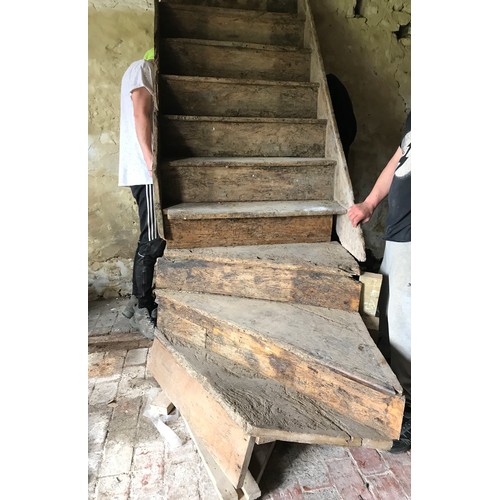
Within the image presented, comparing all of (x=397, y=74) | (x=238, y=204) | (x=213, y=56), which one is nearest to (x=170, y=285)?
(x=238, y=204)

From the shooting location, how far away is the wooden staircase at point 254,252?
4.54 feet

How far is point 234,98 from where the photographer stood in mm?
2305

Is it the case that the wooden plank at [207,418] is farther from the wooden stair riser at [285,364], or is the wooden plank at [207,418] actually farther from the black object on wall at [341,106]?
the black object on wall at [341,106]

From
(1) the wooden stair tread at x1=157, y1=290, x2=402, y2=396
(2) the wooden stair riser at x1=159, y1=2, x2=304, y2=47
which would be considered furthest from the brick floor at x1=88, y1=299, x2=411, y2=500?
(2) the wooden stair riser at x1=159, y1=2, x2=304, y2=47

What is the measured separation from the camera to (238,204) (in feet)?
6.68

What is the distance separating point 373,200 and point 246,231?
636 mm

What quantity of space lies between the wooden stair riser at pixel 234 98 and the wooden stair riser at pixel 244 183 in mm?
469

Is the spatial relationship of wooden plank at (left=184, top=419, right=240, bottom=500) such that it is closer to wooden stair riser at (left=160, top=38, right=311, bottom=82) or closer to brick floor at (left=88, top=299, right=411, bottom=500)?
brick floor at (left=88, top=299, right=411, bottom=500)

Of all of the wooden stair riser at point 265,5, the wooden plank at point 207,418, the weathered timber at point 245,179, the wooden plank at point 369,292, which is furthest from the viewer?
the wooden stair riser at point 265,5

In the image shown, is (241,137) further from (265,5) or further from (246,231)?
(265,5)

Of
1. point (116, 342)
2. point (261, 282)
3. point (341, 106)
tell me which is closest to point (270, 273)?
point (261, 282)

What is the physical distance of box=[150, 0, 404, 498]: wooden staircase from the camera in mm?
1385

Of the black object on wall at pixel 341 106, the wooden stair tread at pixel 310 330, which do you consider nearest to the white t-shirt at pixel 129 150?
the wooden stair tread at pixel 310 330
